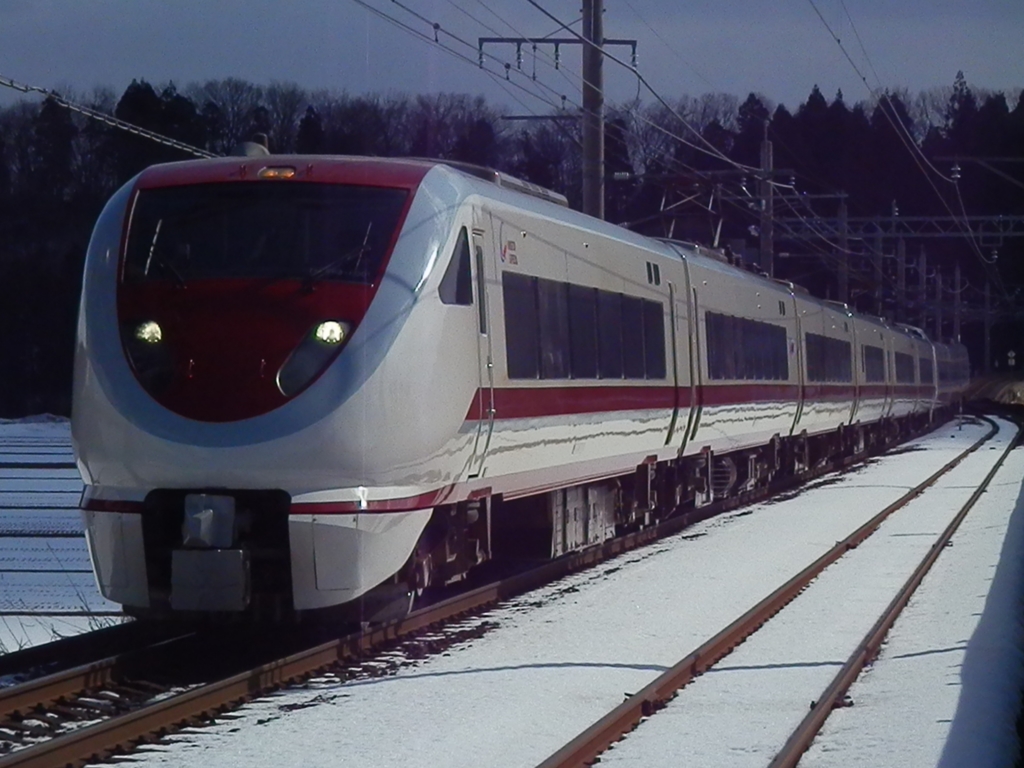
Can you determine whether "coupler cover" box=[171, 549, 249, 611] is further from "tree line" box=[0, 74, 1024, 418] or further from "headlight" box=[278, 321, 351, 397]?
"tree line" box=[0, 74, 1024, 418]

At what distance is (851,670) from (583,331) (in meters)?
4.59

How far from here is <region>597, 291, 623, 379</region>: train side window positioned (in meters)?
13.5

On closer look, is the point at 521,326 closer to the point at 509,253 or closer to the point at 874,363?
the point at 509,253

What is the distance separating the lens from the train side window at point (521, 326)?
11.1 metres

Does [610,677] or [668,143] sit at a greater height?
[668,143]

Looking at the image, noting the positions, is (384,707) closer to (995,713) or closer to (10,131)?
(995,713)

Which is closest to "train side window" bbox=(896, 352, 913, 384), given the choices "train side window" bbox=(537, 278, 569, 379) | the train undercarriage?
the train undercarriage

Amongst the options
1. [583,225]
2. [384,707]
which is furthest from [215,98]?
[384,707]

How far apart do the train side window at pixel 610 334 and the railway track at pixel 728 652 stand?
237 cm

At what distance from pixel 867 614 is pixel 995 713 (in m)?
3.59

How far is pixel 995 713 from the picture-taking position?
812 centimetres

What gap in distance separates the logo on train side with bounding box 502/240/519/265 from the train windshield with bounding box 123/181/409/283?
1558mm

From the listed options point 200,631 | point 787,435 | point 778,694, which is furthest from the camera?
point 787,435

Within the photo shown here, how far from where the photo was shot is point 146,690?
8.55m
